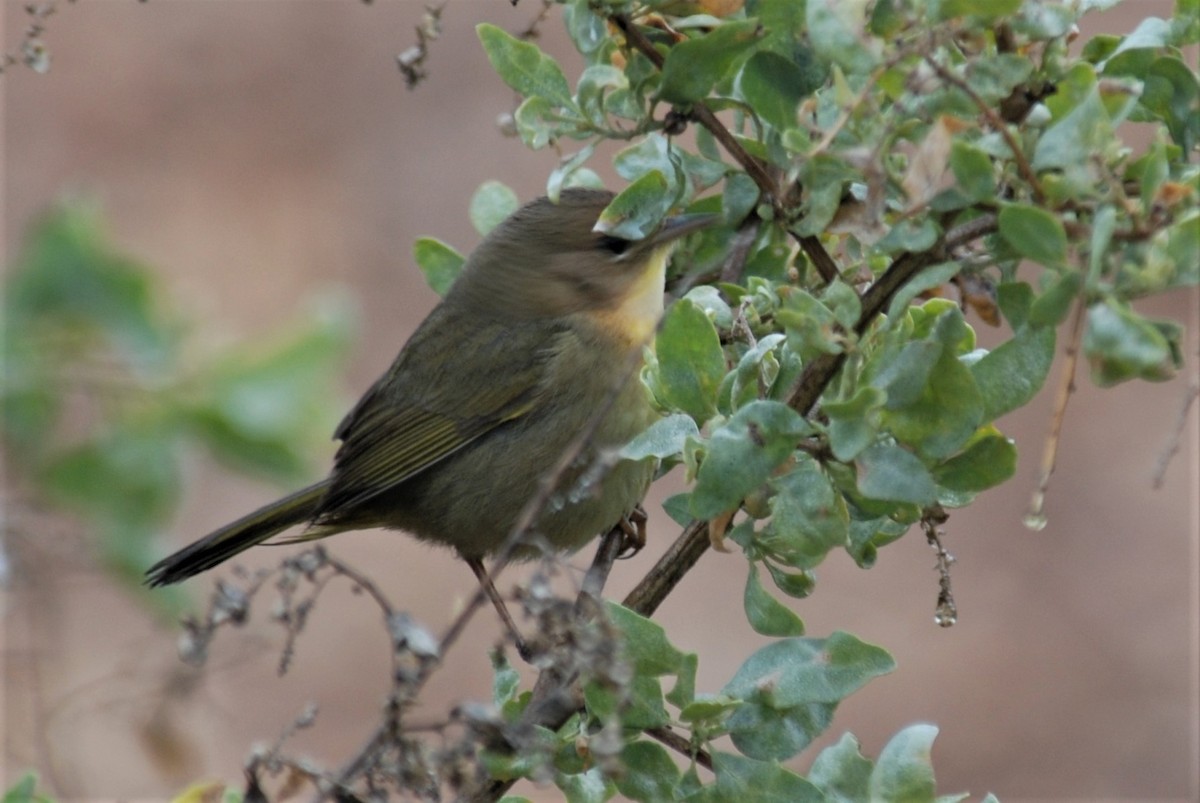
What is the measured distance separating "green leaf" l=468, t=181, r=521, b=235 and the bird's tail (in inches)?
43.1

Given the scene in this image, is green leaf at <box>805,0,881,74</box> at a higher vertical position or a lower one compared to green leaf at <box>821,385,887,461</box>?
higher

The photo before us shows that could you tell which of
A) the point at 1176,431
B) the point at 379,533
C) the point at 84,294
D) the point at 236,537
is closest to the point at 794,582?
the point at 1176,431

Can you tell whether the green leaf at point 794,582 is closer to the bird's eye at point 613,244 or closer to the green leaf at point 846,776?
the green leaf at point 846,776

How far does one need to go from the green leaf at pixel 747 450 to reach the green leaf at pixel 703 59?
1.34 ft

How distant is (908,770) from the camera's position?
1.49m

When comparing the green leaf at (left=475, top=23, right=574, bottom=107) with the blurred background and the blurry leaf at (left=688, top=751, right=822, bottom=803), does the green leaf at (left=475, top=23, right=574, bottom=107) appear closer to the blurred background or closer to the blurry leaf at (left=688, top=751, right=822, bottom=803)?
the blurry leaf at (left=688, top=751, right=822, bottom=803)

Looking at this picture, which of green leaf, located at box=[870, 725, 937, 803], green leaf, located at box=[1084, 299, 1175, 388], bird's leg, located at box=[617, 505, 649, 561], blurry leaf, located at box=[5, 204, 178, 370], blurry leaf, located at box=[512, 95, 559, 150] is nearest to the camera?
green leaf, located at box=[1084, 299, 1175, 388]

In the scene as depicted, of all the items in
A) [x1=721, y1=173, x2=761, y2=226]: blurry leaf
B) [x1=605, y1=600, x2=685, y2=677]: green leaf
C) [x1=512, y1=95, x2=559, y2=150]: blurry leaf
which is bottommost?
[x1=605, y1=600, x2=685, y2=677]: green leaf

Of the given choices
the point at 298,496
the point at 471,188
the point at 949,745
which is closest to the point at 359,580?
the point at 298,496

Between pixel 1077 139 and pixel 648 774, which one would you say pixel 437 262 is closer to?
pixel 648 774

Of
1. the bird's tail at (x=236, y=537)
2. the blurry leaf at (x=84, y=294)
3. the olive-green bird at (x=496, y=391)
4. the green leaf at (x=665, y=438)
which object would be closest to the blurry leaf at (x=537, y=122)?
the green leaf at (x=665, y=438)

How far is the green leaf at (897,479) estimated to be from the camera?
138 cm

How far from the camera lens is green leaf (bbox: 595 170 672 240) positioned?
173 cm

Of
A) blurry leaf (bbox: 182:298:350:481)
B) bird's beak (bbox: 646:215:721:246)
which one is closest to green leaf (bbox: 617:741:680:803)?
bird's beak (bbox: 646:215:721:246)
